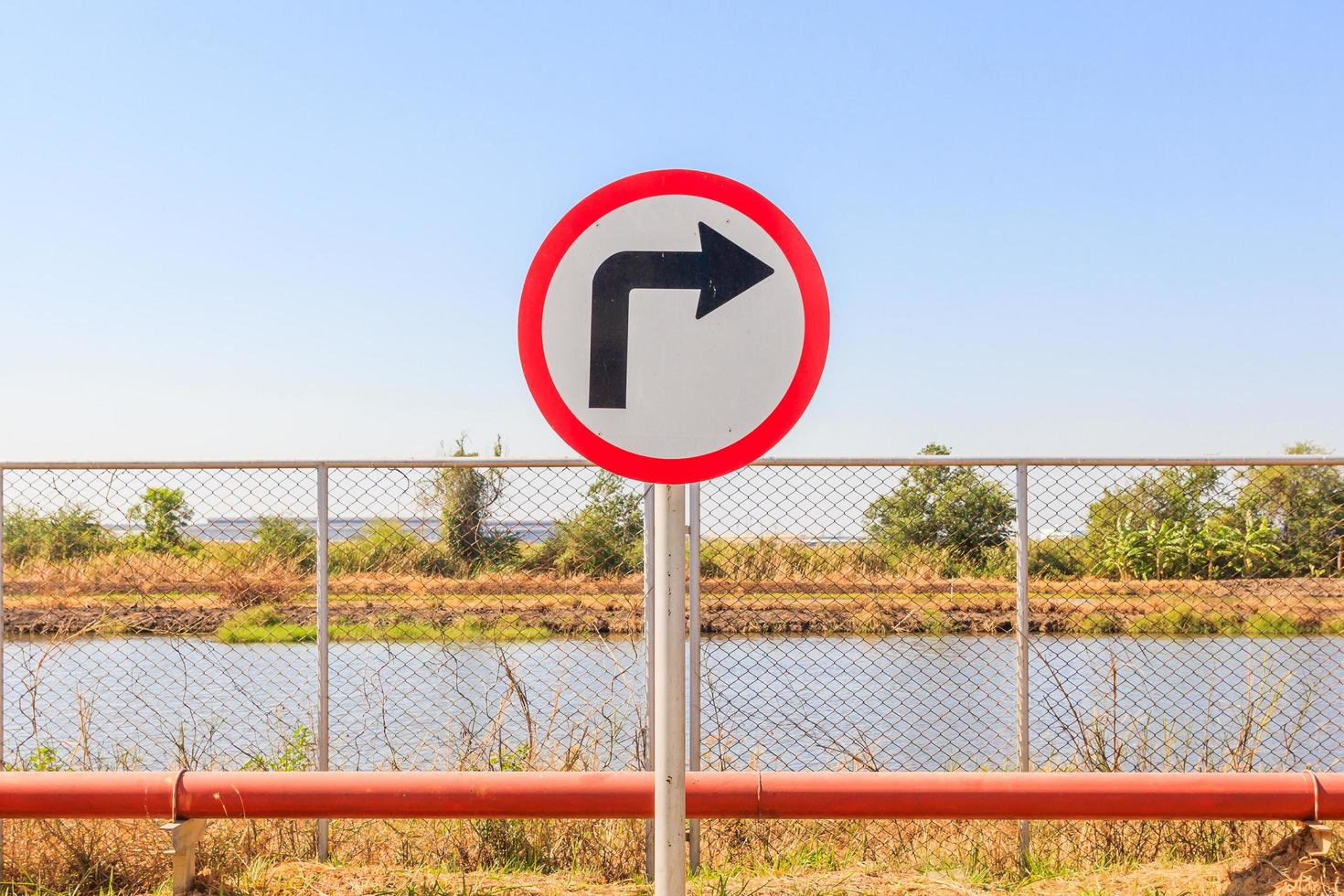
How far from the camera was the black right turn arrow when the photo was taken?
7.79ft

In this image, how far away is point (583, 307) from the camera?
242 centimetres

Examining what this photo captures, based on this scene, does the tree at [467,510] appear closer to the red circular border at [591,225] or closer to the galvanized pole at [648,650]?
the galvanized pole at [648,650]

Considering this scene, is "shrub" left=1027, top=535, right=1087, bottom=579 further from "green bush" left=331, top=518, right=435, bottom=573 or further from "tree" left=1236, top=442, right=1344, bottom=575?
"green bush" left=331, top=518, right=435, bottom=573

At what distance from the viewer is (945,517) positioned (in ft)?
15.0

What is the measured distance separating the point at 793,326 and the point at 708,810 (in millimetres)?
2135

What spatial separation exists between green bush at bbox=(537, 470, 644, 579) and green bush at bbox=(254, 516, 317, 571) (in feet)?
4.21

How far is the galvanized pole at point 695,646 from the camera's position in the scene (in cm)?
404

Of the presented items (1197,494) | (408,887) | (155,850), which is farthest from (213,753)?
(1197,494)

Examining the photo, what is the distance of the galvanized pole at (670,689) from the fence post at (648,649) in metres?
1.62

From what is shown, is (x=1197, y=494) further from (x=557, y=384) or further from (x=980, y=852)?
(x=557, y=384)

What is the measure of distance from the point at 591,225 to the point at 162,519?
3.42 m

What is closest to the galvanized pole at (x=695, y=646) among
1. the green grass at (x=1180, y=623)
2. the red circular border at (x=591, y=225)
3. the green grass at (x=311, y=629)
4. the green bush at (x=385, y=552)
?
the green grass at (x=311, y=629)

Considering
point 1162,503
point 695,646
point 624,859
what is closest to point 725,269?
point 695,646

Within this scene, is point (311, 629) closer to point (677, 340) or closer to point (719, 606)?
point (719, 606)
